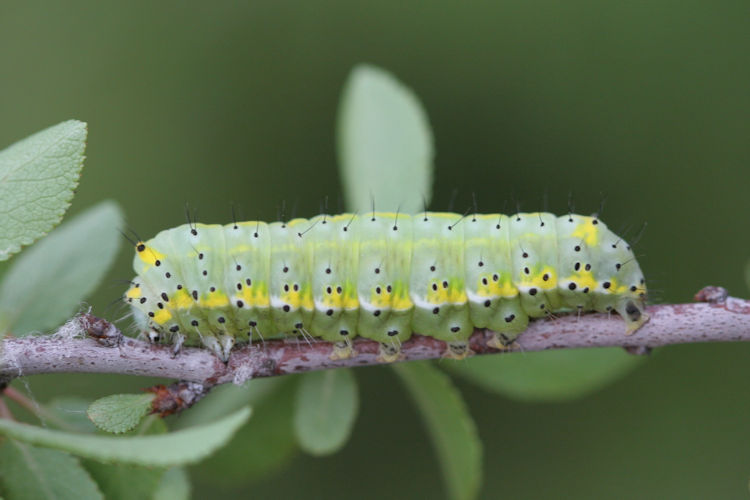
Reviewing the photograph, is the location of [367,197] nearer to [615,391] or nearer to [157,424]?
[157,424]

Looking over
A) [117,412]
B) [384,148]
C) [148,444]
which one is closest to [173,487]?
[117,412]

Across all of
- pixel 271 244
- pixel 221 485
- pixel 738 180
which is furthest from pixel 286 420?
pixel 738 180

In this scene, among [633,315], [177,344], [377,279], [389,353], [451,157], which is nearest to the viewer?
[177,344]

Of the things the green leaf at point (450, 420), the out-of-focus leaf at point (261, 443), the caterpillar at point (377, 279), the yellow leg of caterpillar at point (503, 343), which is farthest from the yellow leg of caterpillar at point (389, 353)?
the out-of-focus leaf at point (261, 443)

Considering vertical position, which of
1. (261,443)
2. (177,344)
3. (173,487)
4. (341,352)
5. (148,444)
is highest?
(148,444)

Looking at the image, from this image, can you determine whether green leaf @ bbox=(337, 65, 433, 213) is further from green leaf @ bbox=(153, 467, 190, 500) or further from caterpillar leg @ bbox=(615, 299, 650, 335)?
green leaf @ bbox=(153, 467, 190, 500)

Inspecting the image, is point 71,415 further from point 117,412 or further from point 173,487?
point 117,412

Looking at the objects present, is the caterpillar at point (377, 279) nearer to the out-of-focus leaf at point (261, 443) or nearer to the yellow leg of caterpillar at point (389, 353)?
the yellow leg of caterpillar at point (389, 353)
